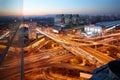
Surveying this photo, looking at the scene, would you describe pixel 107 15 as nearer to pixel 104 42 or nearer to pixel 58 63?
pixel 104 42

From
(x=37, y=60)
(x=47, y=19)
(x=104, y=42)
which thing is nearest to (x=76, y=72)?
(x=37, y=60)

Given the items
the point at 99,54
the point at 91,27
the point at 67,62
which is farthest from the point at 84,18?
the point at 67,62

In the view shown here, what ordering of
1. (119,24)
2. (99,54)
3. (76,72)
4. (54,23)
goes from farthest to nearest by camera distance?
(119,24)
(54,23)
(99,54)
(76,72)

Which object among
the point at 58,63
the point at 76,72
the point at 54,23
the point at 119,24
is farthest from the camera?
the point at 119,24

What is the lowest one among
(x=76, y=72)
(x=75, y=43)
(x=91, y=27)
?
(x=76, y=72)

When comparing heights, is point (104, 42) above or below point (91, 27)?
below

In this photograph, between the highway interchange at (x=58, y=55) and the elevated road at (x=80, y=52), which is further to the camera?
the elevated road at (x=80, y=52)

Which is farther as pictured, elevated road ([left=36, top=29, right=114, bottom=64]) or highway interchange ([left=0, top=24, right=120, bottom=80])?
elevated road ([left=36, top=29, right=114, bottom=64])

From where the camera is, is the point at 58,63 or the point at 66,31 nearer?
the point at 58,63

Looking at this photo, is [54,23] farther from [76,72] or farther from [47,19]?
[76,72]
